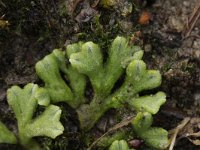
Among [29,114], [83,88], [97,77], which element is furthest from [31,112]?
[97,77]

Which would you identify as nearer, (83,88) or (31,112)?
(31,112)

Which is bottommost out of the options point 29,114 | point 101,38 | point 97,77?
point 29,114

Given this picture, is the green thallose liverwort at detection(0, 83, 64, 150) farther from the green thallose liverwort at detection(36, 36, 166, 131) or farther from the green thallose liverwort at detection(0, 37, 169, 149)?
the green thallose liverwort at detection(36, 36, 166, 131)

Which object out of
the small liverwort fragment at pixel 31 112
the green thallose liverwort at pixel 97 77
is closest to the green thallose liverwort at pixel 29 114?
the small liverwort fragment at pixel 31 112

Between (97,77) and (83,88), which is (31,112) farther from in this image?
(97,77)

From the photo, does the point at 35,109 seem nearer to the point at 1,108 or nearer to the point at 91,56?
the point at 1,108

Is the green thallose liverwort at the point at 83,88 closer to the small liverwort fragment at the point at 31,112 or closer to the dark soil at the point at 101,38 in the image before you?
the small liverwort fragment at the point at 31,112

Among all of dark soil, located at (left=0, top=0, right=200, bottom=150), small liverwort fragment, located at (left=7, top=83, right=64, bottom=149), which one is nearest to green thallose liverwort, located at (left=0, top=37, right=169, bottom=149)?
small liverwort fragment, located at (left=7, top=83, right=64, bottom=149)

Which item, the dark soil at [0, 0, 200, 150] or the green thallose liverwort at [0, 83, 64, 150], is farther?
the dark soil at [0, 0, 200, 150]
